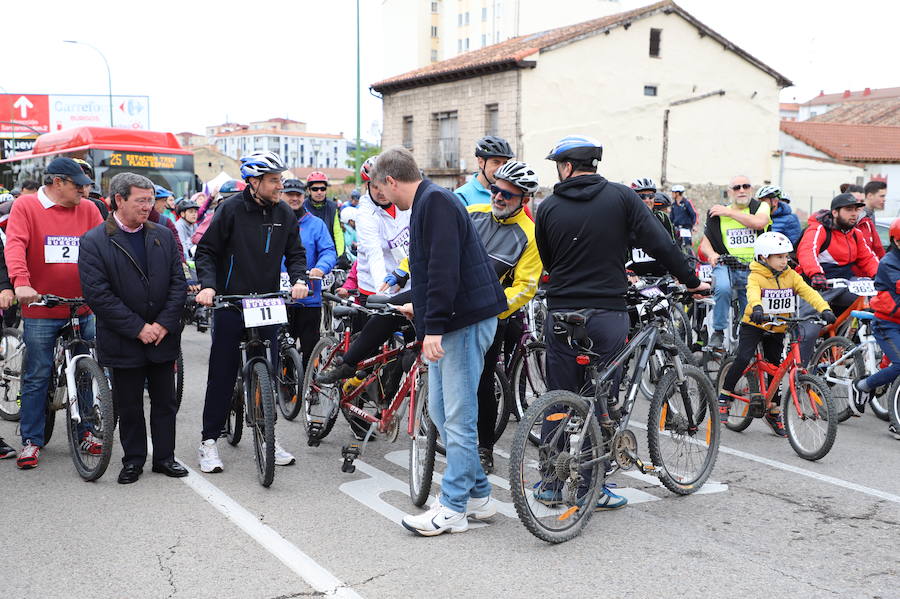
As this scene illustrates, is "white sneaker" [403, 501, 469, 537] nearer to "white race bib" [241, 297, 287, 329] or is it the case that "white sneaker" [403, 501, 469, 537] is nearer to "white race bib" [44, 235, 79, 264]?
"white race bib" [241, 297, 287, 329]

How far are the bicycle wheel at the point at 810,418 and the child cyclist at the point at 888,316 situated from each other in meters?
1.16

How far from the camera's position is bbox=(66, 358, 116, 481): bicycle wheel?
5.45 metres

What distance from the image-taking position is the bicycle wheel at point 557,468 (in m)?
4.36

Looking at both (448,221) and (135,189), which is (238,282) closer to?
(135,189)

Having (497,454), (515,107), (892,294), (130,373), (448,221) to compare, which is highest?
(515,107)

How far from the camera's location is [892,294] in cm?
705

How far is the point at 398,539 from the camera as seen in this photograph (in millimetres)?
4551

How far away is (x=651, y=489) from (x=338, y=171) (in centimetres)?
12928

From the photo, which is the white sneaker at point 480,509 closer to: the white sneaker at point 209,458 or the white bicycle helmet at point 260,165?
the white sneaker at point 209,458

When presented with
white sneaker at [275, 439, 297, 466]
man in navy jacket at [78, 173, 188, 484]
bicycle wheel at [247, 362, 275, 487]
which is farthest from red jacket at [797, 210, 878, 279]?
man in navy jacket at [78, 173, 188, 484]

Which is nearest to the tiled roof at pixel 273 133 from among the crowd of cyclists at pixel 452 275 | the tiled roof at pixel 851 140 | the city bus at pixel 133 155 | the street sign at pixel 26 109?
the street sign at pixel 26 109

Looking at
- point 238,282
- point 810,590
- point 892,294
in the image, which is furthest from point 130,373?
point 892,294

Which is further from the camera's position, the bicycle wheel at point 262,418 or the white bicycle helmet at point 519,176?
the bicycle wheel at point 262,418

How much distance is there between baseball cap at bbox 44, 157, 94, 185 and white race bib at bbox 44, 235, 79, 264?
409mm
